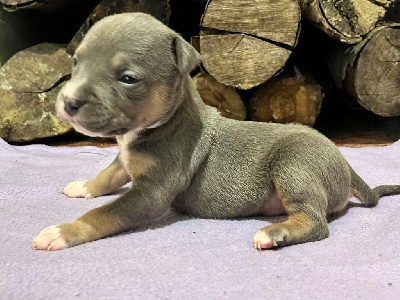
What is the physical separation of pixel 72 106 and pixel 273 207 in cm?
139

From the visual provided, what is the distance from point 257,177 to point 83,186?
4.45ft

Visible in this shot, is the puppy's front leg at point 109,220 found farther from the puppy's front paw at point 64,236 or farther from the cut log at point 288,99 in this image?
the cut log at point 288,99

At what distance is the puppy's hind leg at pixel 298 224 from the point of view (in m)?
2.42

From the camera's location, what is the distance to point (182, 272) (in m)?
2.11

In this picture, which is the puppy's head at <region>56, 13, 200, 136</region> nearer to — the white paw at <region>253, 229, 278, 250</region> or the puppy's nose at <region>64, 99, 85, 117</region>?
the puppy's nose at <region>64, 99, 85, 117</region>

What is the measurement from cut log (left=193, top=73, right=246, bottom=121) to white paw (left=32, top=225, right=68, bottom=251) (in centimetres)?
295

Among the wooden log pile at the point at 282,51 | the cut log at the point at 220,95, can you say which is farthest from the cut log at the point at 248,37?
the cut log at the point at 220,95

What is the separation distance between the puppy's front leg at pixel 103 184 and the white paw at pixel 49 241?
0.91 m

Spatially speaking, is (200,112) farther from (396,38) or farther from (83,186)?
(396,38)

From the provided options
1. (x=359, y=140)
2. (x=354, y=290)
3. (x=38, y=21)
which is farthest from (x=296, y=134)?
(x=38, y=21)

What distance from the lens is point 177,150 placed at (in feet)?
8.98

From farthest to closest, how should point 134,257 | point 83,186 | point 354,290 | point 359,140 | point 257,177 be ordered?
point 359,140, point 83,186, point 257,177, point 134,257, point 354,290

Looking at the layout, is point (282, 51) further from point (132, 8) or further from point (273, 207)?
point (273, 207)

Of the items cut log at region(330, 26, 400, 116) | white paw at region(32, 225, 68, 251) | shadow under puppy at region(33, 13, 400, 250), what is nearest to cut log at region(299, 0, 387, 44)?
cut log at region(330, 26, 400, 116)
